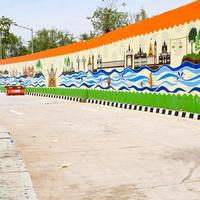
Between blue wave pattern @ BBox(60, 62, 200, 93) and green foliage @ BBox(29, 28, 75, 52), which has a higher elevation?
green foliage @ BBox(29, 28, 75, 52)

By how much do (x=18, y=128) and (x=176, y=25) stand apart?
7.19m

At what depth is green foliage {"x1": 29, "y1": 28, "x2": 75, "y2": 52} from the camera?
361ft

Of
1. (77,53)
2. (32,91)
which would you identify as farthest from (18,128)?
(32,91)

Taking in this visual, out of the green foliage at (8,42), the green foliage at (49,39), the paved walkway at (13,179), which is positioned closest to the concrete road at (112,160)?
the paved walkway at (13,179)

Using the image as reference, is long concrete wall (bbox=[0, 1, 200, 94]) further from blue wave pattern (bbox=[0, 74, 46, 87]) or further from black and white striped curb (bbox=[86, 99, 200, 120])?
blue wave pattern (bbox=[0, 74, 46, 87])

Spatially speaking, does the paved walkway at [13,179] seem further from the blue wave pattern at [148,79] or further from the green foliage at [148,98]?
the blue wave pattern at [148,79]

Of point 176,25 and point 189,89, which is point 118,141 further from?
point 176,25

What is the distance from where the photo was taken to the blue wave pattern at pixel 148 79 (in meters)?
15.9

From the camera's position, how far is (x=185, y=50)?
16.1 metres

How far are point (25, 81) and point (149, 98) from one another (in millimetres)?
25459

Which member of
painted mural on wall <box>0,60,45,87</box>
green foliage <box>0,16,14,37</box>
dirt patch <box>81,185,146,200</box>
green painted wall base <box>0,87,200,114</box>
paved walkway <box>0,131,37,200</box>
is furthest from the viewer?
green foliage <box>0,16,14,37</box>

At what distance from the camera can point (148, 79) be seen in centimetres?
1911

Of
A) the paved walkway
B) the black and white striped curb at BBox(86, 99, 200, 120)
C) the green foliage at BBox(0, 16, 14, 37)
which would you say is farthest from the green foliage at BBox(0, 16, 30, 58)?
the paved walkway

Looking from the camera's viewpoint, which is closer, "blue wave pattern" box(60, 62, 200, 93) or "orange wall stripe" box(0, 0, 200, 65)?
"orange wall stripe" box(0, 0, 200, 65)
